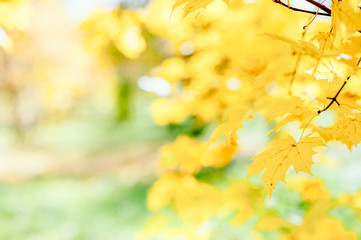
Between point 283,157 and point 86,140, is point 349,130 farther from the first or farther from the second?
point 86,140

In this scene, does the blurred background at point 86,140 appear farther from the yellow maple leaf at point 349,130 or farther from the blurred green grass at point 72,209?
the yellow maple leaf at point 349,130

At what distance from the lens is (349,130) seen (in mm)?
728

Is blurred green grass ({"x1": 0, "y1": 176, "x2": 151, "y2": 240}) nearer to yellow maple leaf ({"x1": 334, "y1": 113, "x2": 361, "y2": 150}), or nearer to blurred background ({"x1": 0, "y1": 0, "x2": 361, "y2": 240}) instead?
blurred background ({"x1": 0, "y1": 0, "x2": 361, "y2": 240})

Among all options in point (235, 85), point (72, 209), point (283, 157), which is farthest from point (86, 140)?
point (283, 157)

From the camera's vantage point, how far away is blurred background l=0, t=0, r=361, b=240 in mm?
1744

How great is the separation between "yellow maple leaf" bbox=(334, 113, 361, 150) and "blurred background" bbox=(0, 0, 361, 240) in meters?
0.50

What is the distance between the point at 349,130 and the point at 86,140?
1212 cm

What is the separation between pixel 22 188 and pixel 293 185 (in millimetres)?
6466

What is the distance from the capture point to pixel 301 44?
718mm

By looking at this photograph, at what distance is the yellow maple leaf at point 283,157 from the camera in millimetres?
751

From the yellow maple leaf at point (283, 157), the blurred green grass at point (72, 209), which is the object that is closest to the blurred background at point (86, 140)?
the blurred green grass at point (72, 209)

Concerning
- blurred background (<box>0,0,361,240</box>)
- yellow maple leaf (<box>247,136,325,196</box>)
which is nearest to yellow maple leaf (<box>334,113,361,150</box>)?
yellow maple leaf (<box>247,136,325,196</box>)

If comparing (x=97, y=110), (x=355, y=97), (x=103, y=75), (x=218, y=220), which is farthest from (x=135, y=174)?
(x=97, y=110)

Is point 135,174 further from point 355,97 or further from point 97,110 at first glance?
point 97,110
